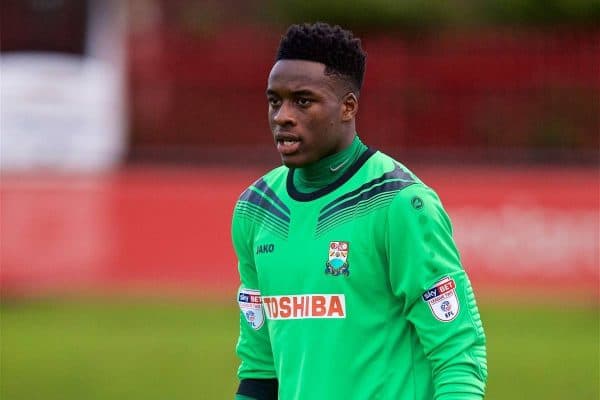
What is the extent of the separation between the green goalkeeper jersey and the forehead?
0.27 metres

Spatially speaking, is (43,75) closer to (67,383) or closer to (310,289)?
(67,383)

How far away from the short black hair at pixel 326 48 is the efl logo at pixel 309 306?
2.24 feet

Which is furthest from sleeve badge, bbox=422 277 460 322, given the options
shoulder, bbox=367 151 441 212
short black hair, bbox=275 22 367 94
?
short black hair, bbox=275 22 367 94

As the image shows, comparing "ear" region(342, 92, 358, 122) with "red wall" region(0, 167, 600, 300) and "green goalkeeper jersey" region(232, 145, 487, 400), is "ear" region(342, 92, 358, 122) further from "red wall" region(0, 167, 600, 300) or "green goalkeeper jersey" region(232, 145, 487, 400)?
"red wall" region(0, 167, 600, 300)

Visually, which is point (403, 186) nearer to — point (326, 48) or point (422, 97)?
point (326, 48)

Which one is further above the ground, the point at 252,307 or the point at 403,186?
the point at 403,186

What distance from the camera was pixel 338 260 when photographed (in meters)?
4.52

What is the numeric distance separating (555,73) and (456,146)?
6.42 ft

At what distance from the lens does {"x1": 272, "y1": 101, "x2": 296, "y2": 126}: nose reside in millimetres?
4574

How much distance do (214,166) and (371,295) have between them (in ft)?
53.0

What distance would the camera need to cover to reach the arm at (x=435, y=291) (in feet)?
14.4

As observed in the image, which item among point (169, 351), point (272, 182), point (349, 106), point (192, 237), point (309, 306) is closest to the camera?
point (309, 306)

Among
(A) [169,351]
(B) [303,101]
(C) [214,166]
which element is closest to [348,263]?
(B) [303,101]

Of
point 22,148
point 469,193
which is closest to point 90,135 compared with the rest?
point 22,148
